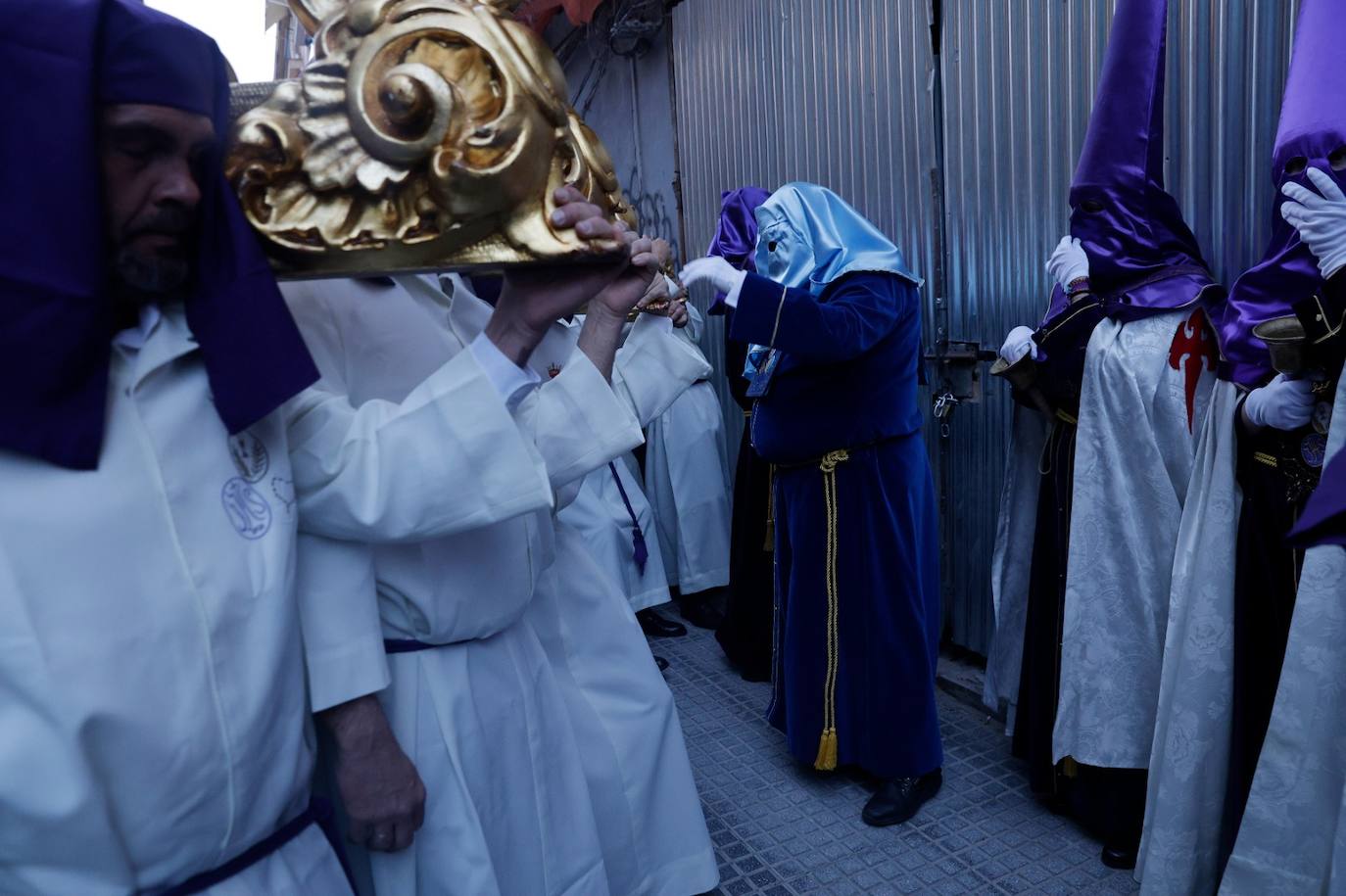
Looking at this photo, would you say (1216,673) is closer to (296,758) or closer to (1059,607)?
(1059,607)

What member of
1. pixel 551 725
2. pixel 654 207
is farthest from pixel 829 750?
pixel 654 207

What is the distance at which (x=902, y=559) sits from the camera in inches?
114

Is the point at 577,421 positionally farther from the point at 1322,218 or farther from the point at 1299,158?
the point at 1299,158

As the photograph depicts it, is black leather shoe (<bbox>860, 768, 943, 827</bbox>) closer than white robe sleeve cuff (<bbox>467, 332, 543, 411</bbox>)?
No

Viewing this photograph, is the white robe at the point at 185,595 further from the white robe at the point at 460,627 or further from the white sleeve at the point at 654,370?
the white sleeve at the point at 654,370

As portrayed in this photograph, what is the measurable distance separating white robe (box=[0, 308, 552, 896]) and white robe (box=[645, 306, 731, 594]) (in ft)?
11.6

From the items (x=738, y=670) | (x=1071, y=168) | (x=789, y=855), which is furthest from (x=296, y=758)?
(x=738, y=670)

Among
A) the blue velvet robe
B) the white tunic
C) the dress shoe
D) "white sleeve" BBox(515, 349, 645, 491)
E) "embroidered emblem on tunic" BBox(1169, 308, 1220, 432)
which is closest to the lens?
"white sleeve" BBox(515, 349, 645, 491)

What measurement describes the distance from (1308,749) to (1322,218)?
1051mm

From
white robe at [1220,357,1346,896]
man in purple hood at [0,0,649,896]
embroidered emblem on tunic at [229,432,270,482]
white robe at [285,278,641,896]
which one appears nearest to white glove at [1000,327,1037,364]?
white robe at [1220,357,1346,896]

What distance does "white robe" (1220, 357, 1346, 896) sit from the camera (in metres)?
1.84

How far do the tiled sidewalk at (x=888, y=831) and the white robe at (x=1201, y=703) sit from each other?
0.37m

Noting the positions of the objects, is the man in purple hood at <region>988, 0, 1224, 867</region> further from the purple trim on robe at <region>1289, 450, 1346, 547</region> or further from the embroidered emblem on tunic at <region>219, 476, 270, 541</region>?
the embroidered emblem on tunic at <region>219, 476, 270, 541</region>

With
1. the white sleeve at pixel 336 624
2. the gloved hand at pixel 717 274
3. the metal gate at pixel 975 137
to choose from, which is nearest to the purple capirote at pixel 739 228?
the metal gate at pixel 975 137
